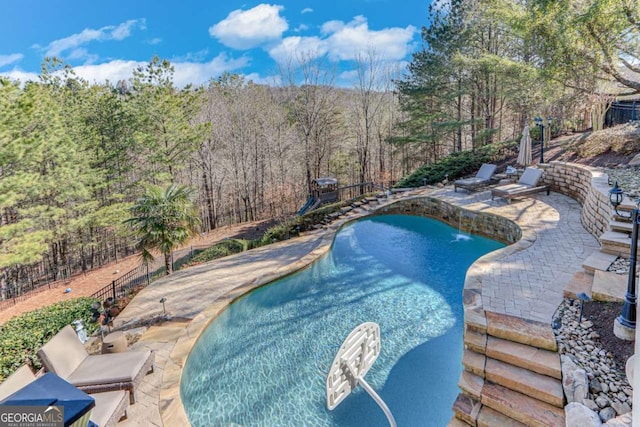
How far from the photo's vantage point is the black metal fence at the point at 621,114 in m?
13.5

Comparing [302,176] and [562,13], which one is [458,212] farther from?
[302,176]

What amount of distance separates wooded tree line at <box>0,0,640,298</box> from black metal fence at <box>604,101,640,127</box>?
1308 mm

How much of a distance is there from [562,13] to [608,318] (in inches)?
412

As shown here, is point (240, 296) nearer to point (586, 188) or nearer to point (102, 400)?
point (102, 400)

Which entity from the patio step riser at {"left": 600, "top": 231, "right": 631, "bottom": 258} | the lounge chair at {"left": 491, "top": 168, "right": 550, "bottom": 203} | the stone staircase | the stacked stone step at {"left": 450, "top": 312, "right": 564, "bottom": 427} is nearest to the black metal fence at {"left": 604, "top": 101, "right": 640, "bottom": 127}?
the lounge chair at {"left": 491, "top": 168, "right": 550, "bottom": 203}

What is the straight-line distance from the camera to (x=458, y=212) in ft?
37.2

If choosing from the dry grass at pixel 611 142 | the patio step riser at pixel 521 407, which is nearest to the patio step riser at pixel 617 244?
the patio step riser at pixel 521 407

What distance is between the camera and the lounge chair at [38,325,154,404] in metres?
4.00

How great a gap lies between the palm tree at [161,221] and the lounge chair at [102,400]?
4832 millimetres

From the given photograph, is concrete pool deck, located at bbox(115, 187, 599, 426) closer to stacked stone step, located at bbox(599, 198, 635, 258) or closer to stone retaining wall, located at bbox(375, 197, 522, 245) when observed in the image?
stone retaining wall, located at bbox(375, 197, 522, 245)

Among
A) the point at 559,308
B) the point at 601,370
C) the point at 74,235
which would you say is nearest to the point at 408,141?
the point at 559,308

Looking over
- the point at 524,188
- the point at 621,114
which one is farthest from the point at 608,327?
the point at 621,114

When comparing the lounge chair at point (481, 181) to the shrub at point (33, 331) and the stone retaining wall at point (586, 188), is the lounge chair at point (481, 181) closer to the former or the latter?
the stone retaining wall at point (586, 188)

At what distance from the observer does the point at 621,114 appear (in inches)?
569
